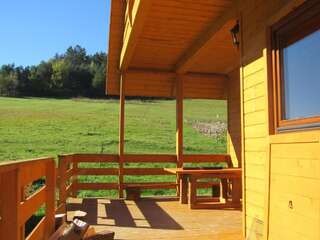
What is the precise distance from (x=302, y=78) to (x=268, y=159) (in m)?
0.89

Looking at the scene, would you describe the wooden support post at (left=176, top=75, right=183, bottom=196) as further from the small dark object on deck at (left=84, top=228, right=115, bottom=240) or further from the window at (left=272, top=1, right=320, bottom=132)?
the window at (left=272, top=1, right=320, bottom=132)

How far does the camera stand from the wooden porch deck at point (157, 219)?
527cm

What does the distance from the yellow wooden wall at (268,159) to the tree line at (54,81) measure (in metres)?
51.4

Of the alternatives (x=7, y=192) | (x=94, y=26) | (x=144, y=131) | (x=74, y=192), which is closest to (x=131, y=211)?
(x=74, y=192)

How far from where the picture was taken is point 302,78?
3.59 m

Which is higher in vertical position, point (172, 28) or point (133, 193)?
point (172, 28)

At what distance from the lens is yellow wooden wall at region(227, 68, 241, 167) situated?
9.15 meters

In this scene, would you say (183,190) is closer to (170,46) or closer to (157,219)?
(157,219)

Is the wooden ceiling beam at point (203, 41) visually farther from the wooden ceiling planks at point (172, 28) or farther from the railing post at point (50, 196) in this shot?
the railing post at point (50, 196)

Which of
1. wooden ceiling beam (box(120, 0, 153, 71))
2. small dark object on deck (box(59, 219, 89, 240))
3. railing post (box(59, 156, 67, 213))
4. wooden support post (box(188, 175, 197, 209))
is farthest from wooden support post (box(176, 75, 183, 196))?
small dark object on deck (box(59, 219, 89, 240))

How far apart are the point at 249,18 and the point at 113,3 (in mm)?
3362

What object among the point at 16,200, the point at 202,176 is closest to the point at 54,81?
the point at 202,176

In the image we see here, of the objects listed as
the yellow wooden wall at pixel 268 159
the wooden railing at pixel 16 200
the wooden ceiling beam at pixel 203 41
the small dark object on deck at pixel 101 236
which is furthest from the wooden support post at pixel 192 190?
the wooden railing at pixel 16 200

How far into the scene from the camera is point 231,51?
25.7 feet
